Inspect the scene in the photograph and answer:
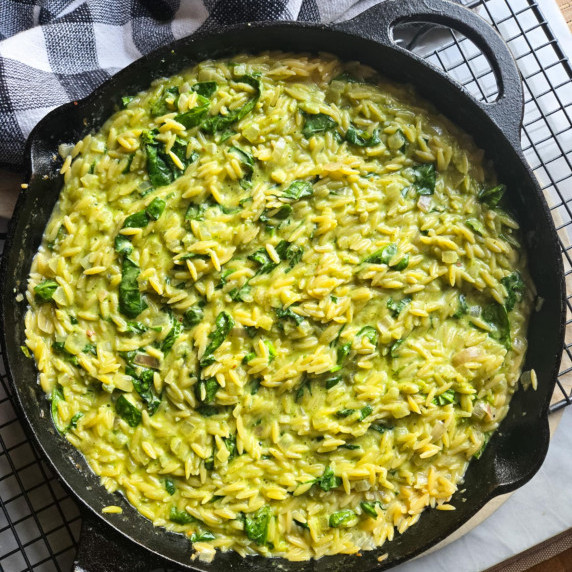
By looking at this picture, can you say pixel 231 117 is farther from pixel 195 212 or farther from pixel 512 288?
pixel 512 288

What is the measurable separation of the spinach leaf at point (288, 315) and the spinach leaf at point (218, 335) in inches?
8.0

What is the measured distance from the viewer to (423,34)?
3.68 meters

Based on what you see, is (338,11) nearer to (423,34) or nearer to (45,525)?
(423,34)

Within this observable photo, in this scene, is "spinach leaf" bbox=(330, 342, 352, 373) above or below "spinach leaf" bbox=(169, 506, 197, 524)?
above

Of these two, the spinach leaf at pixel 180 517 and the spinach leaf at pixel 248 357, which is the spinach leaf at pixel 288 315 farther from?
the spinach leaf at pixel 180 517

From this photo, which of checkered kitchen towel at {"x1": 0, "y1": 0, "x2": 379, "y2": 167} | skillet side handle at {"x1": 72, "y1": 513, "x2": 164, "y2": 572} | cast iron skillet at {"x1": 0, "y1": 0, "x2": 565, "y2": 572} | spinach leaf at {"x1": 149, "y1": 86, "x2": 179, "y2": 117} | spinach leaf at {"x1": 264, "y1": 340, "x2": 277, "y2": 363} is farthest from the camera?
checkered kitchen towel at {"x1": 0, "y1": 0, "x2": 379, "y2": 167}

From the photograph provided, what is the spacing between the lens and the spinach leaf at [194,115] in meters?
3.16

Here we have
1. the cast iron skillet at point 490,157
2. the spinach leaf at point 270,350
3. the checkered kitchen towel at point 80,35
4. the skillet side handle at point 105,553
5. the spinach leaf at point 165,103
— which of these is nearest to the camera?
the skillet side handle at point 105,553

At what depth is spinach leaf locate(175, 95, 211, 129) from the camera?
124 inches

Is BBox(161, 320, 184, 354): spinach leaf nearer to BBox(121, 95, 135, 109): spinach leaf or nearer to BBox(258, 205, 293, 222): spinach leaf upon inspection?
BBox(258, 205, 293, 222): spinach leaf

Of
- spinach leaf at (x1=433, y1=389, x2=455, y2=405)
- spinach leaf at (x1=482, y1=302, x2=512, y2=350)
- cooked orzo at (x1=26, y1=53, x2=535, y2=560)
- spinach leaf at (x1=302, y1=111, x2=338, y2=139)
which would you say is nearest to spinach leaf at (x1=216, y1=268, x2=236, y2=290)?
cooked orzo at (x1=26, y1=53, x2=535, y2=560)

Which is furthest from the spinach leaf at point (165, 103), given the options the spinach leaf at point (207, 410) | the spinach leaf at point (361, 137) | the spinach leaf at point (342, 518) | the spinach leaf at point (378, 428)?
the spinach leaf at point (342, 518)

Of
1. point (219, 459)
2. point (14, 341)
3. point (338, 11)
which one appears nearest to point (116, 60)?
point (338, 11)

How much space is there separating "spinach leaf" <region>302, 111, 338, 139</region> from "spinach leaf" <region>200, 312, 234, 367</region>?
2.96 ft
